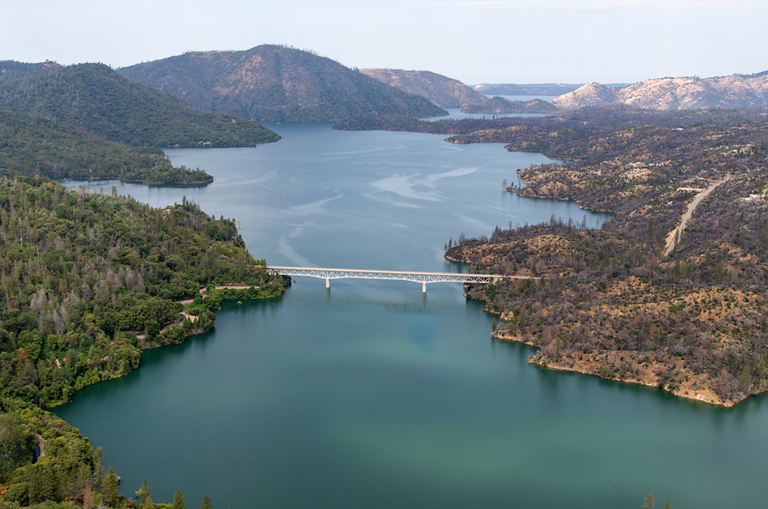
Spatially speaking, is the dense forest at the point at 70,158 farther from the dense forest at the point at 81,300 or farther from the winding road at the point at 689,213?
the winding road at the point at 689,213

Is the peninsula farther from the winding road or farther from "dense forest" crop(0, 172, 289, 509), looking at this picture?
"dense forest" crop(0, 172, 289, 509)

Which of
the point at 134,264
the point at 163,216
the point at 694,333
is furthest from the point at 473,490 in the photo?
the point at 163,216

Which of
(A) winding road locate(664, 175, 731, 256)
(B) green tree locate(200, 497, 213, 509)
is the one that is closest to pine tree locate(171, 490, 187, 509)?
(B) green tree locate(200, 497, 213, 509)

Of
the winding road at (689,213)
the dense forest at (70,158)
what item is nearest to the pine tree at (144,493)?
the winding road at (689,213)

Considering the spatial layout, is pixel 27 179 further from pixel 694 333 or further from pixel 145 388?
pixel 694 333

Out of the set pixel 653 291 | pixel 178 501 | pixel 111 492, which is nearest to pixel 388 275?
pixel 653 291

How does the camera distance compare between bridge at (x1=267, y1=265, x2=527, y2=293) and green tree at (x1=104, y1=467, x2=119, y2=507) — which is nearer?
→ green tree at (x1=104, y1=467, x2=119, y2=507)
